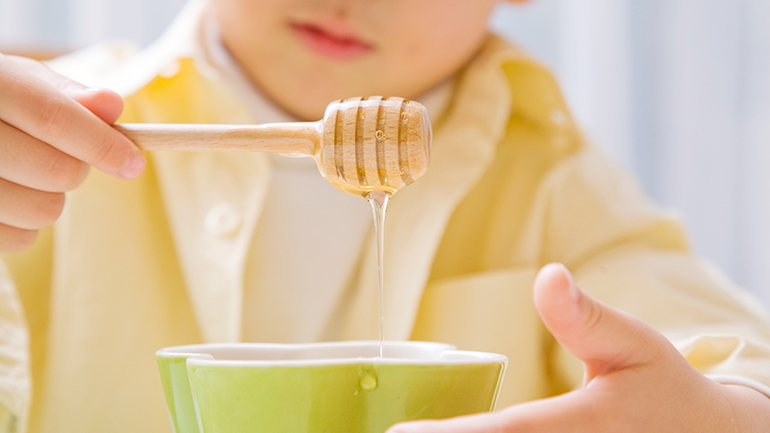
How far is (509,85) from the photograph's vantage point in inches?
34.1

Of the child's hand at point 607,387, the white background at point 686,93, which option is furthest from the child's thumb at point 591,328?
the white background at point 686,93

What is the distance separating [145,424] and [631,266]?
51cm

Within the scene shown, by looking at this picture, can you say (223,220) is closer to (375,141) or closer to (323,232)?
(323,232)

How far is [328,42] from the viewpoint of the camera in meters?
0.68

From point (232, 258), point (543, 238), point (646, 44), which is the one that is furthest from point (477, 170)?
point (646, 44)

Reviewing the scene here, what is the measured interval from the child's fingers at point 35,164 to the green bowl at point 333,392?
0.18 meters

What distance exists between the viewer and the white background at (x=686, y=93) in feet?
4.86

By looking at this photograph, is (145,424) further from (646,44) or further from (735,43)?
(735,43)

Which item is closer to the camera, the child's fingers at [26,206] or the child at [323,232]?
the child's fingers at [26,206]

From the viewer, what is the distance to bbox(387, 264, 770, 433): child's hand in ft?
1.00

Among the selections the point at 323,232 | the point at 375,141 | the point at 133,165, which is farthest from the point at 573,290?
the point at 323,232

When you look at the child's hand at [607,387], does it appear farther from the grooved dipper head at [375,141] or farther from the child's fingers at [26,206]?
the child's fingers at [26,206]

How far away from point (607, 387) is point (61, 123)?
33 centimetres

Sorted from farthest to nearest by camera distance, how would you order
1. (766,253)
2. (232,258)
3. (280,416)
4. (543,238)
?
(766,253) < (543,238) < (232,258) < (280,416)
